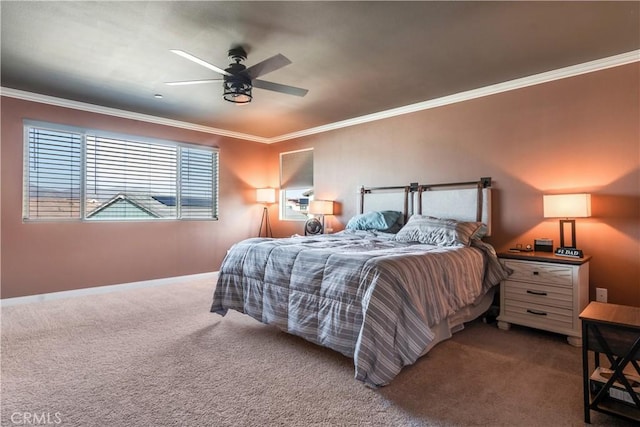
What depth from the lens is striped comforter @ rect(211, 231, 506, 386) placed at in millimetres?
2027

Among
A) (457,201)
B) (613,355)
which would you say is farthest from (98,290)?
(613,355)

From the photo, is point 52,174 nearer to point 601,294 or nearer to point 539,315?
point 539,315

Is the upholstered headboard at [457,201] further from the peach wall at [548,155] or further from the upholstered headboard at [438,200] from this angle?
the peach wall at [548,155]

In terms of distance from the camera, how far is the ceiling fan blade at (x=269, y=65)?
8.20ft

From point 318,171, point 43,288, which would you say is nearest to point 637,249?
point 318,171

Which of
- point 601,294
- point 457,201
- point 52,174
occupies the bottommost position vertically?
point 601,294

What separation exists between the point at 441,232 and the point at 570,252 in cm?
107

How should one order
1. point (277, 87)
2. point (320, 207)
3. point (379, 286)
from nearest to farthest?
1. point (379, 286)
2. point (277, 87)
3. point (320, 207)

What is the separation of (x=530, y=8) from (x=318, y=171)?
12.1ft

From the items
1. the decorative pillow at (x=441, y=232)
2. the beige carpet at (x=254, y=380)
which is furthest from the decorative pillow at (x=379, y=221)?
the beige carpet at (x=254, y=380)

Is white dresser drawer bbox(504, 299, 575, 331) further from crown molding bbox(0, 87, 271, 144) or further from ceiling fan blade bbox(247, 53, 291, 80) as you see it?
crown molding bbox(0, 87, 271, 144)

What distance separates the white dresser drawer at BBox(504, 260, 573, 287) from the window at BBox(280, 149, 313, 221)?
3.46 metres

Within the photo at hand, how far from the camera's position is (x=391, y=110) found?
452cm

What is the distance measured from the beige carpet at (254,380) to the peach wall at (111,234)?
1.00 m
